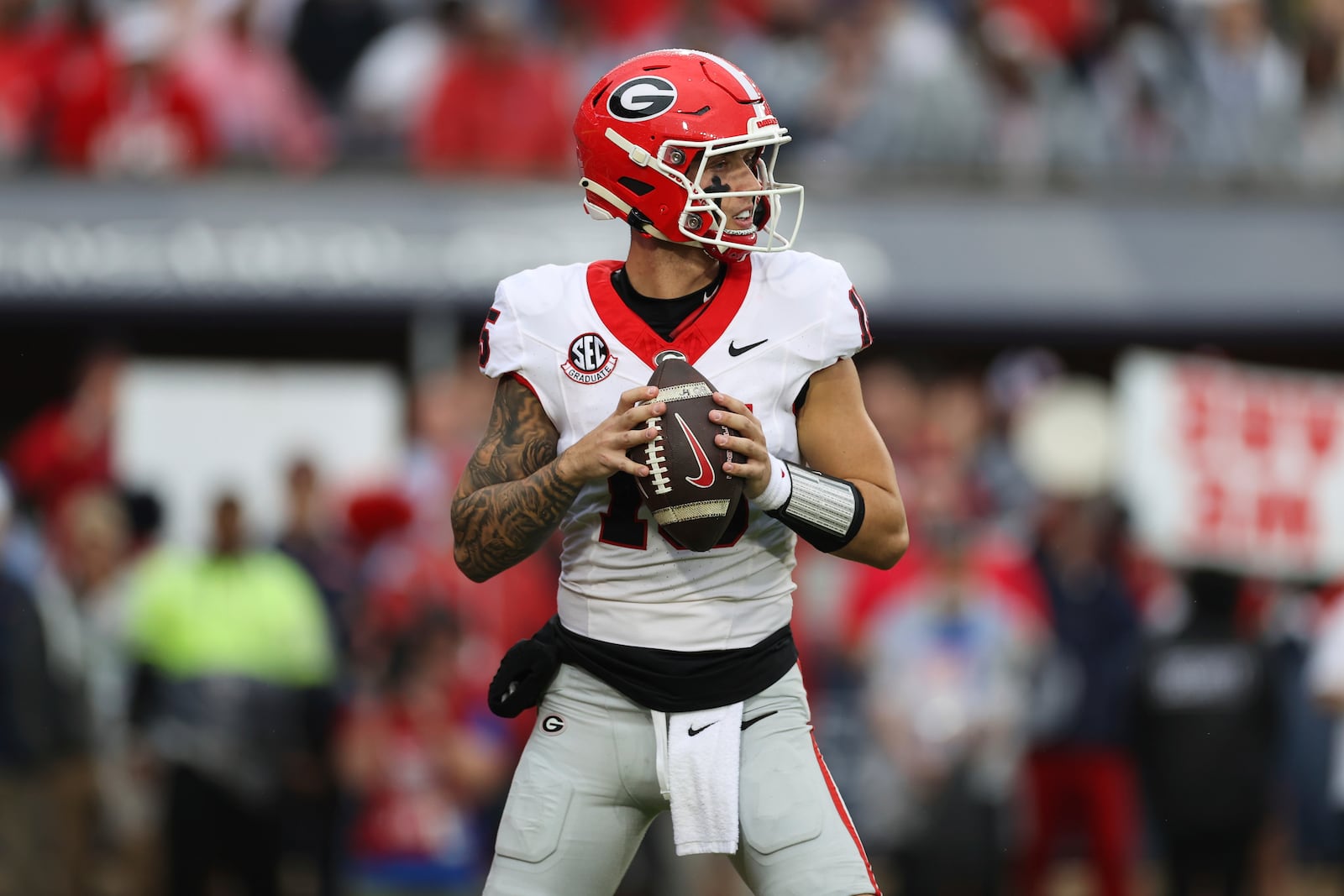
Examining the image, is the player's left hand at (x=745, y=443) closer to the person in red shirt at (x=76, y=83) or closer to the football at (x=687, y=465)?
the football at (x=687, y=465)

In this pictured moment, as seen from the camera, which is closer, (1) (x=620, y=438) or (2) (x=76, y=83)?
(1) (x=620, y=438)

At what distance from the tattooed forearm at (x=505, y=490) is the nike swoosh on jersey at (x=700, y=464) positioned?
1.19 feet

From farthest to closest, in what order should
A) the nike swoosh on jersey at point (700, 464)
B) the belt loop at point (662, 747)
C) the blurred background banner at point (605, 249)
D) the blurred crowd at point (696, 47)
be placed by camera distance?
the blurred crowd at point (696, 47) → the blurred background banner at point (605, 249) → the belt loop at point (662, 747) → the nike swoosh on jersey at point (700, 464)

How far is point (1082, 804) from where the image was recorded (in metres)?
9.09

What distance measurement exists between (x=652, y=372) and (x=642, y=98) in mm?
541

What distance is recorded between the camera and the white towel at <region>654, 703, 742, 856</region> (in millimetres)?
3938

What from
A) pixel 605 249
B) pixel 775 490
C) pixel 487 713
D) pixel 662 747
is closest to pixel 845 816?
pixel 662 747

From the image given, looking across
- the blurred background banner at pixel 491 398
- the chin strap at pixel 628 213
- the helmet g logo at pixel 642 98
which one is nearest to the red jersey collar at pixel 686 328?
the chin strap at pixel 628 213

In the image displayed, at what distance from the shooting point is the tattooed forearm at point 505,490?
4.04 m

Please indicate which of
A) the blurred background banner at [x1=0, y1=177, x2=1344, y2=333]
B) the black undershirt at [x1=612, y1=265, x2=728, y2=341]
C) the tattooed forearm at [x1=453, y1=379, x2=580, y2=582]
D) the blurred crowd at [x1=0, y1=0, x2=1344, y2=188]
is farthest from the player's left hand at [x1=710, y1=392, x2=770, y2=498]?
the blurred crowd at [x1=0, y1=0, x2=1344, y2=188]

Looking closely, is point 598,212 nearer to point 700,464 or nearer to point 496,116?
point 700,464

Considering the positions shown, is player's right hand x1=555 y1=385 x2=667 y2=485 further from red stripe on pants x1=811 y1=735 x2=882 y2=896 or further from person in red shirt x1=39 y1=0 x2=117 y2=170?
person in red shirt x1=39 y1=0 x2=117 y2=170

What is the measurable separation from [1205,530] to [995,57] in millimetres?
3171

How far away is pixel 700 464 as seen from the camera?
3771 millimetres
